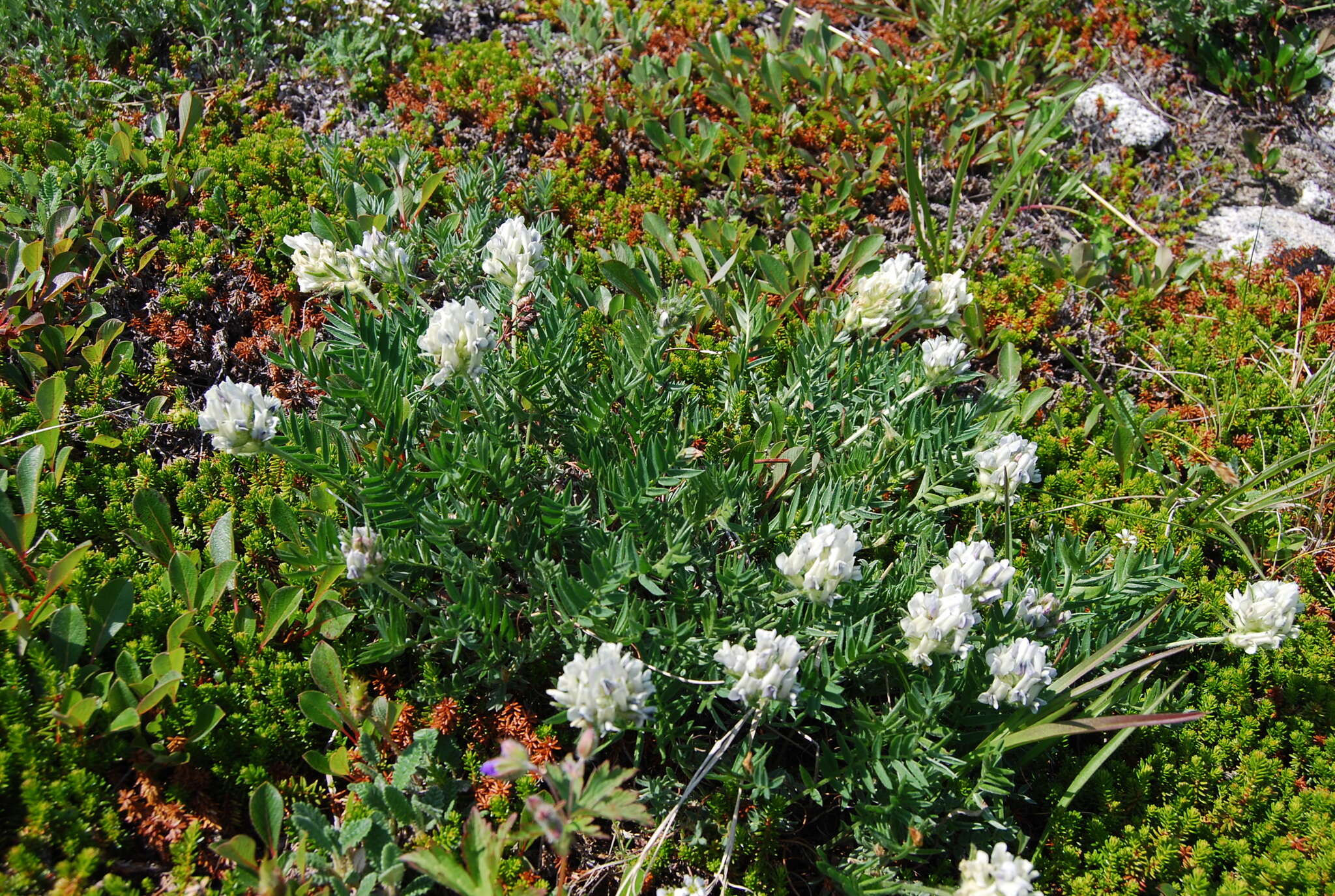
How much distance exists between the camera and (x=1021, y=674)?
84.7 inches

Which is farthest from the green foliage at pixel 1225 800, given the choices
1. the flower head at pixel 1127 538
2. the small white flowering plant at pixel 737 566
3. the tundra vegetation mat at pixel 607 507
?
the flower head at pixel 1127 538

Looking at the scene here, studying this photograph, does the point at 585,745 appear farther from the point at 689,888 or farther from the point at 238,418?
the point at 238,418

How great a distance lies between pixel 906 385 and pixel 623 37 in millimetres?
2728

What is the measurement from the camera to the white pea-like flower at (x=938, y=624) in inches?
81.6

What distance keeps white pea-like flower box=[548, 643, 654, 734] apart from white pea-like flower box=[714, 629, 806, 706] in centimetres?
20

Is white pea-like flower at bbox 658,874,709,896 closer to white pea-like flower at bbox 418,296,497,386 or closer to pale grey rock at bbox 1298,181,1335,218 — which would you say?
white pea-like flower at bbox 418,296,497,386

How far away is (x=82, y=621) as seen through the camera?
2229 millimetres

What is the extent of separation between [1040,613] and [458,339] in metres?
1.59

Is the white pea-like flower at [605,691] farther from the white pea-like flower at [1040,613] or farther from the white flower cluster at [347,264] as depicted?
the white flower cluster at [347,264]

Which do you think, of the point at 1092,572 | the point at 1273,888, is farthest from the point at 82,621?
the point at 1273,888

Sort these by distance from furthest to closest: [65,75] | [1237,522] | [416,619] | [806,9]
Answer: [806,9] < [65,75] < [1237,522] < [416,619]

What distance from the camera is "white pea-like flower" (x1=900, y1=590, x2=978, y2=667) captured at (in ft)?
6.80

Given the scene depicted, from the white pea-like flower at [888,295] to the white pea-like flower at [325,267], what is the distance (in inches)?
57.4

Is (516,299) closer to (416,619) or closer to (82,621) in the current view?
(416,619)
